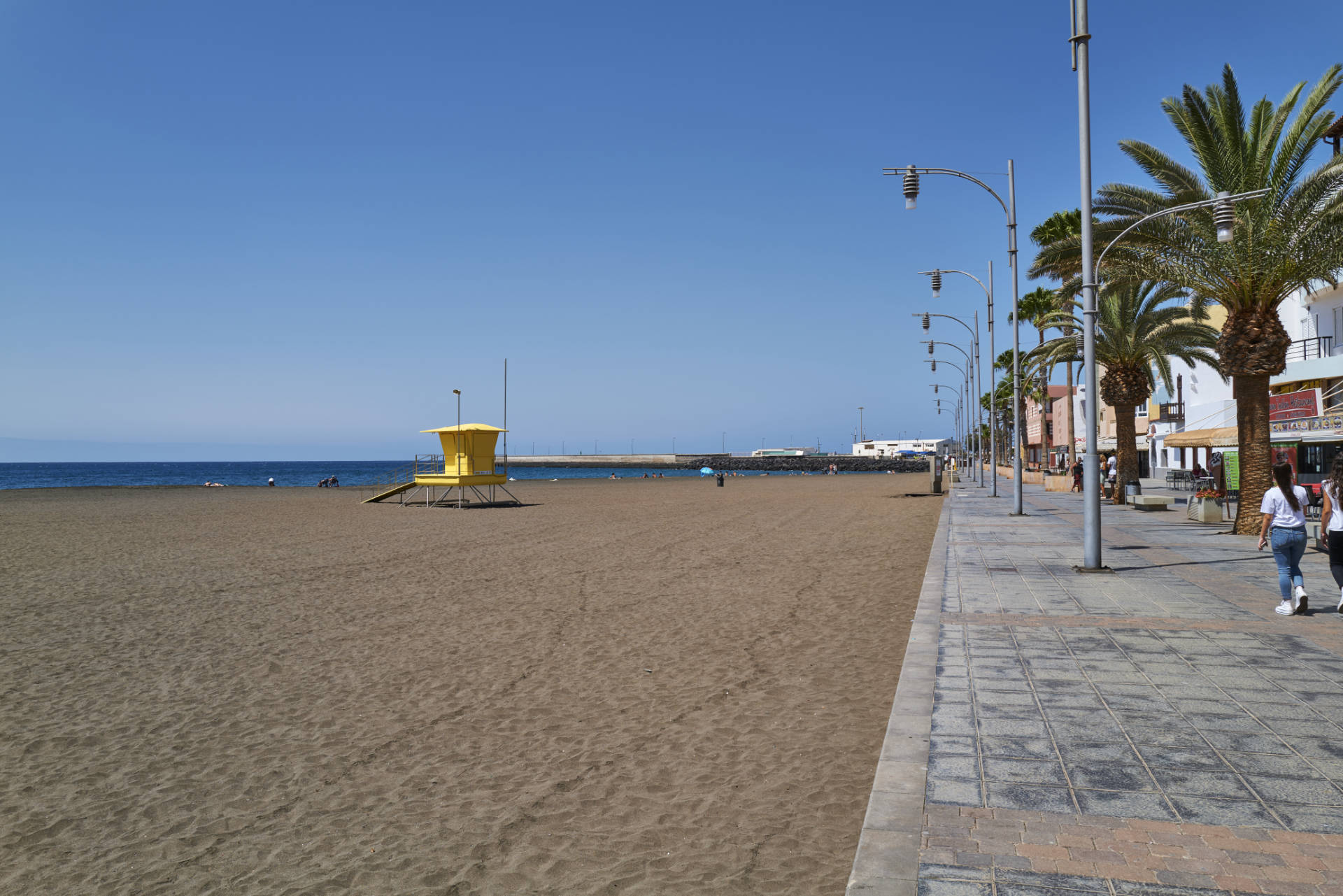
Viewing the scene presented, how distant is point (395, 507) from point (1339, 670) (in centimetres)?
3066

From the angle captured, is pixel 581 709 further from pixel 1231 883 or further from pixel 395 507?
pixel 395 507

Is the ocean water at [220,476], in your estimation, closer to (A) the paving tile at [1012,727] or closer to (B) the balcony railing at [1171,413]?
(B) the balcony railing at [1171,413]

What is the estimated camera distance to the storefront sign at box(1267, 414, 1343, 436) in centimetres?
2009

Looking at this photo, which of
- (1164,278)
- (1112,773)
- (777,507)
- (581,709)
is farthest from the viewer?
(777,507)

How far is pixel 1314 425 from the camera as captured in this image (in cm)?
2177

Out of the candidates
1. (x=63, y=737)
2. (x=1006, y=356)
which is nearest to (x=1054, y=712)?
(x=63, y=737)

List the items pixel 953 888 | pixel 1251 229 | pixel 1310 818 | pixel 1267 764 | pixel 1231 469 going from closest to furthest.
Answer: pixel 953 888 → pixel 1310 818 → pixel 1267 764 → pixel 1251 229 → pixel 1231 469

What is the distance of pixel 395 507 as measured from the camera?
108 ft

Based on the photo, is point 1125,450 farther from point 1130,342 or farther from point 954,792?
point 954,792

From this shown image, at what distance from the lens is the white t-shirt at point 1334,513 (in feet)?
27.5

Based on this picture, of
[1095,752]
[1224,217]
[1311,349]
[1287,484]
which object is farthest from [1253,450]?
[1311,349]

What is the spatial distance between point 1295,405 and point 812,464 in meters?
131

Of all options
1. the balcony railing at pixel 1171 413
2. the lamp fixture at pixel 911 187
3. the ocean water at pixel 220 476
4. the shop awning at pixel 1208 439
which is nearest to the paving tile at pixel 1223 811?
the lamp fixture at pixel 911 187

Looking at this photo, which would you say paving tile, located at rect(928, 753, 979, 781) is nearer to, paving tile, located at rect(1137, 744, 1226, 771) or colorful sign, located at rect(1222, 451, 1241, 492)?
paving tile, located at rect(1137, 744, 1226, 771)
